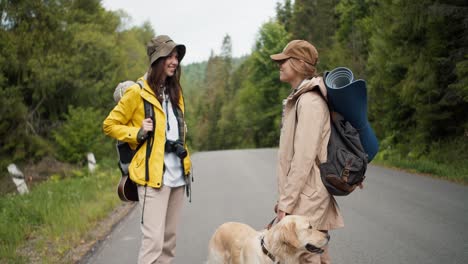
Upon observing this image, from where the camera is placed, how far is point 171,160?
3.74m

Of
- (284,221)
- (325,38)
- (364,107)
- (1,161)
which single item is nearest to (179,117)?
(284,221)

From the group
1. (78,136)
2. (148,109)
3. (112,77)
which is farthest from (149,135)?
(112,77)

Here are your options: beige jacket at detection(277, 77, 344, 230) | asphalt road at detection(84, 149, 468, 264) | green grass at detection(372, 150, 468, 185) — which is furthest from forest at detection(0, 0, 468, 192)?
beige jacket at detection(277, 77, 344, 230)

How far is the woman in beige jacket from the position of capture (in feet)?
9.87

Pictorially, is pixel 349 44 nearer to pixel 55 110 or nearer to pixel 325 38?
pixel 325 38

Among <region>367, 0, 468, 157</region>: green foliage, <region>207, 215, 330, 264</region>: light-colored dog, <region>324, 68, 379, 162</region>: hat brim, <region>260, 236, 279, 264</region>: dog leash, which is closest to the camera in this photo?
<region>324, 68, 379, 162</region>: hat brim

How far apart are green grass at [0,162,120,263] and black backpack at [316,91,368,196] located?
3.99 m

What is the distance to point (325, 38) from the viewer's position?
3400 centimetres

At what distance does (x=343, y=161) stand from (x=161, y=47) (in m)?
1.86

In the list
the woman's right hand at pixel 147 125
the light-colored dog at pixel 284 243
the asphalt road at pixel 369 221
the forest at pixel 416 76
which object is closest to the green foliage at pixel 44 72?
the asphalt road at pixel 369 221

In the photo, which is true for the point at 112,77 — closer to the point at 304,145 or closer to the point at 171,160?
the point at 171,160

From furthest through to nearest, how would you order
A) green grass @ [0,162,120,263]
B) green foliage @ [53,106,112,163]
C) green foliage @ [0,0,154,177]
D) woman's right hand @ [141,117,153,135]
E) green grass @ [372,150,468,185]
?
1. green foliage @ [53,106,112,163]
2. green foliage @ [0,0,154,177]
3. green grass @ [372,150,468,185]
4. green grass @ [0,162,120,263]
5. woman's right hand @ [141,117,153,135]

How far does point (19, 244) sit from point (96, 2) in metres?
21.3

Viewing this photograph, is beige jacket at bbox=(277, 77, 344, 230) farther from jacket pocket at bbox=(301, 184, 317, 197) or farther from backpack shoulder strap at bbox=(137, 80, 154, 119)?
backpack shoulder strap at bbox=(137, 80, 154, 119)
